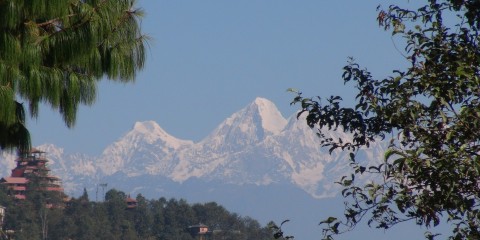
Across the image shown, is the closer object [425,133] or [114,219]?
[425,133]

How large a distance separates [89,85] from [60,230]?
122171 millimetres

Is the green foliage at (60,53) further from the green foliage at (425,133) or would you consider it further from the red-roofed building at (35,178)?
the red-roofed building at (35,178)

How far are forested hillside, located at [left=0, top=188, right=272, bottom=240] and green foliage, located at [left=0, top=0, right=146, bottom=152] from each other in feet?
371

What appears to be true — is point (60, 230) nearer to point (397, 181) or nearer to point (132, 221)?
point (132, 221)

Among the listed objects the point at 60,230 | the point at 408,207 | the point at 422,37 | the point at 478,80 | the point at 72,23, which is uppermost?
the point at 60,230

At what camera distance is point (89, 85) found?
411 inches

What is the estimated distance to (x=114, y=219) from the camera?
141 m

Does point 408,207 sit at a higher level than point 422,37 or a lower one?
lower

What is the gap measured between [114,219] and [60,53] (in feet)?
434

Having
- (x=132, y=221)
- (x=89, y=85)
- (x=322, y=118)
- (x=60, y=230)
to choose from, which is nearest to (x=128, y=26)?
(x=89, y=85)

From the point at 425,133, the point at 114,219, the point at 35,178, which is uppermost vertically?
the point at 35,178

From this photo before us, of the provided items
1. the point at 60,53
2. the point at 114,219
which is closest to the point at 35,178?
the point at 114,219

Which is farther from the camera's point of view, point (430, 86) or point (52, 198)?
point (52, 198)

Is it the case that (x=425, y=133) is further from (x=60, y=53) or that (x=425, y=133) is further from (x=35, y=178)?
(x=35, y=178)
